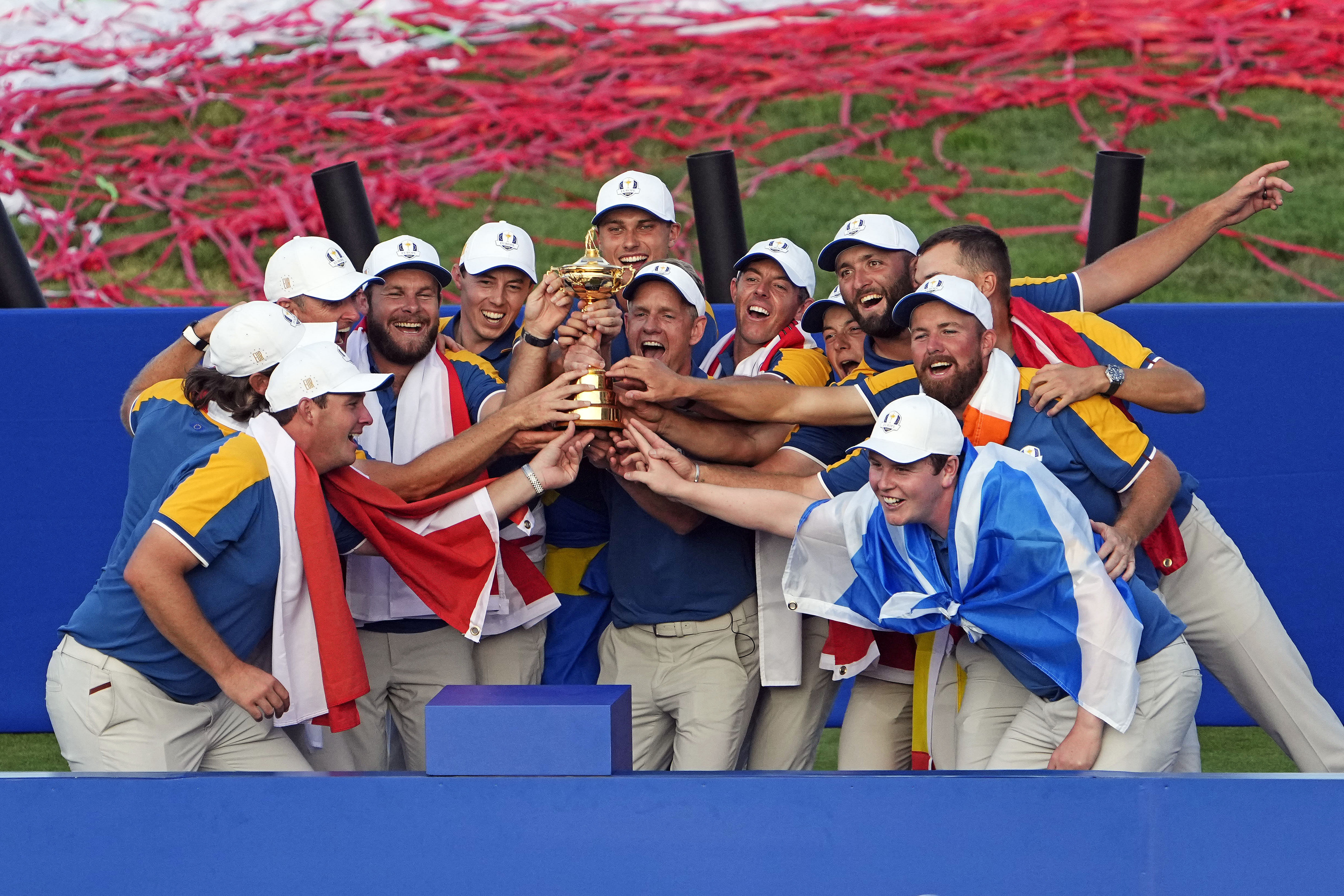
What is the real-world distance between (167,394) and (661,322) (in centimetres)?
147

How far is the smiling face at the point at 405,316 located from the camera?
15.3ft

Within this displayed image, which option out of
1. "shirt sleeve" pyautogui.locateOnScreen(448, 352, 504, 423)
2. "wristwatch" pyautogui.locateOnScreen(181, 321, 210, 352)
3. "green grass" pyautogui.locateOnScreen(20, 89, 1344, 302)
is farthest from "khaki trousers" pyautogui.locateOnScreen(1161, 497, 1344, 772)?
"green grass" pyautogui.locateOnScreen(20, 89, 1344, 302)

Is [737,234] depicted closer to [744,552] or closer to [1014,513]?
[744,552]

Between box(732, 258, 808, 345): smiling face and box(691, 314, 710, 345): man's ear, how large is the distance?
1.23ft

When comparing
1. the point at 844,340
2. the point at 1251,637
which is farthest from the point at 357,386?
the point at 1251,637

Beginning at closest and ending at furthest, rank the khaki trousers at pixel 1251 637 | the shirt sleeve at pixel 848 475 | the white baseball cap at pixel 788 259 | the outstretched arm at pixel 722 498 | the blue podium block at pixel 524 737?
the blue podium block at pixel 524 737, the outstretched arm at pixel 722 498, the shirt sleeve at pixel 848 475, the khaki trousers at pixel 1251 637, the white baseball cap at pixel 788 259

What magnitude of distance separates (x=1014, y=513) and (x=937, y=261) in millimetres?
1083

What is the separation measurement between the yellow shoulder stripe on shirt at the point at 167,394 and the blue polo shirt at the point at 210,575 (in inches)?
12.2

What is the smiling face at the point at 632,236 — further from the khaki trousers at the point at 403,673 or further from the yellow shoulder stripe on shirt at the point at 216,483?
the yellow shoulder stripe on shirt at the point at 216,483

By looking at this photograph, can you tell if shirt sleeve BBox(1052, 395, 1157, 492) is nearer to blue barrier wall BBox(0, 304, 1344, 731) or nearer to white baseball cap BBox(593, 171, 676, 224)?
white baseball cap BBox(593, 171, 676, 224)

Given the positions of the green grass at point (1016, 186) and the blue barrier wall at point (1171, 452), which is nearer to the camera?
the blue barrier wall at point (1171, 452)

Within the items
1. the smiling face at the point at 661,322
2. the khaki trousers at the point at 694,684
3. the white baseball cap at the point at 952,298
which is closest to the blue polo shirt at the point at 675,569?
the khaki trousers at the point at 694,684

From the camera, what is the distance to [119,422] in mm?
6152

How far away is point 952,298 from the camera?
155 inches
